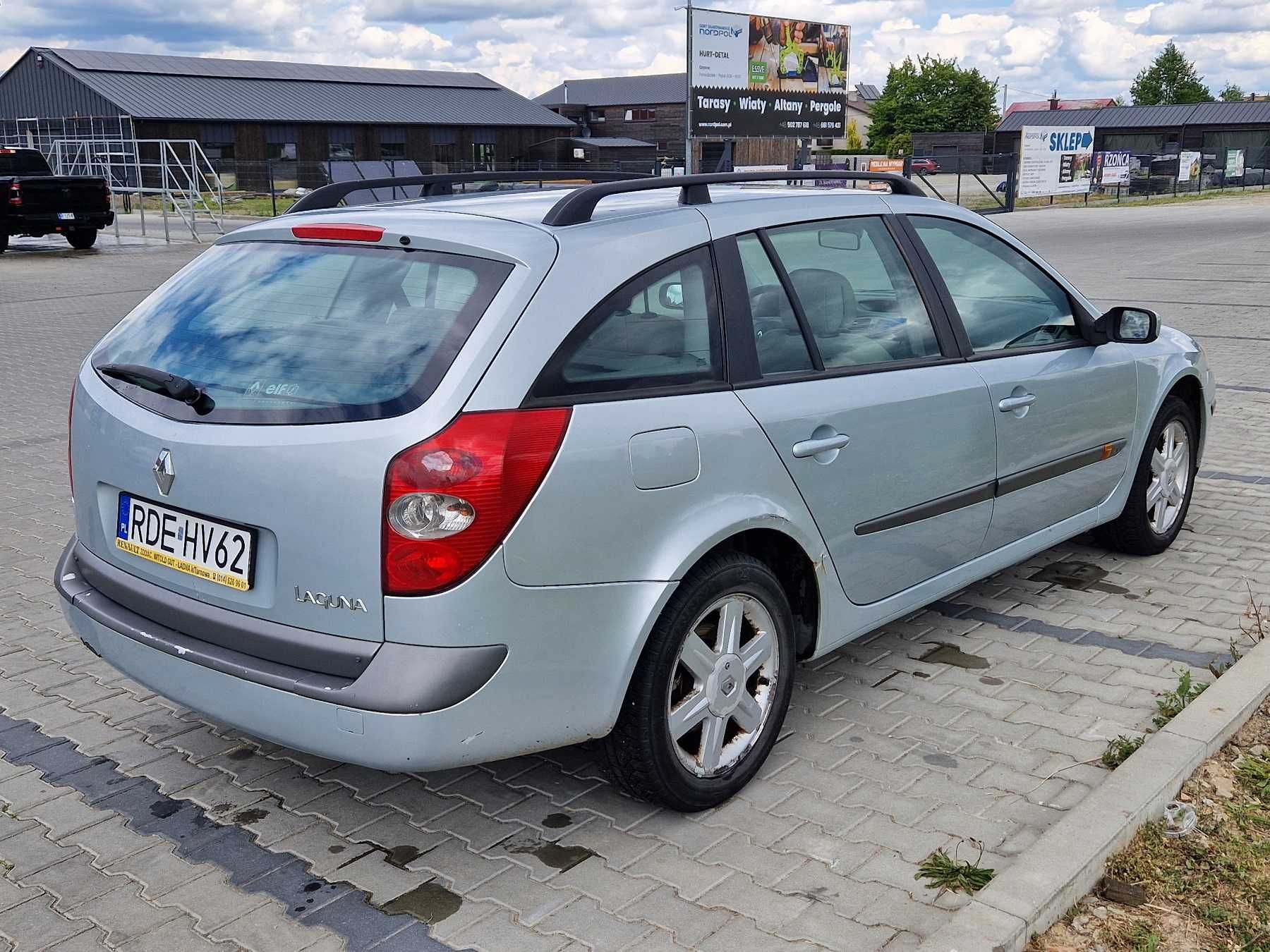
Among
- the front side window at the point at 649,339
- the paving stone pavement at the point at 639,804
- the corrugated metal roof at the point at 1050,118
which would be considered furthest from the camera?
the corrugated metal roof at the point at 1050,118

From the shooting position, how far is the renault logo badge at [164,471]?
312cm

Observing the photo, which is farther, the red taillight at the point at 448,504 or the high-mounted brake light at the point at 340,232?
the high-mounted brake light at the point at 340,232

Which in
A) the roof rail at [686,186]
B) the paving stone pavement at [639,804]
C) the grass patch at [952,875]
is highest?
the roof rail at [686,186]

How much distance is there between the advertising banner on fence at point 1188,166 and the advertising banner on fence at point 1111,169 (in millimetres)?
3430

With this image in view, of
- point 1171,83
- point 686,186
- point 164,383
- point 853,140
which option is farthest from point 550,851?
point 1171,83

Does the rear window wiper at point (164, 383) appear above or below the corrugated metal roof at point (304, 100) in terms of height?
below

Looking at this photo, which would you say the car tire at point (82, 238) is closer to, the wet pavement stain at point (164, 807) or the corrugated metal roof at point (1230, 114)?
the wet pavement stain at point (164, 807)

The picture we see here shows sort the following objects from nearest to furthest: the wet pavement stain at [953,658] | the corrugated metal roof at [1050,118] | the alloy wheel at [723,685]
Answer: the alloy wheel at [723,685]
the wet pavement stain at [953,658]
the corrugated metal roof at [1050,118]

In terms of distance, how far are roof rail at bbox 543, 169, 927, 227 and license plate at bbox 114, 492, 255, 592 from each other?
109 centimetres

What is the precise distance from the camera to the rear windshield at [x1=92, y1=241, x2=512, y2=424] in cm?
295

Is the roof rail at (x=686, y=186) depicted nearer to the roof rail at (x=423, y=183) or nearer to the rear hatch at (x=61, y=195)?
the roof rail at (x=423, y=183)

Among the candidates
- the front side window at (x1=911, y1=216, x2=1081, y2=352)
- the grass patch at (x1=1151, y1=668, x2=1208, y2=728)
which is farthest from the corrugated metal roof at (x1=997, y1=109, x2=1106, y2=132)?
the grass patch at (x1=1151, y1=668, x2=1208, y2=728)

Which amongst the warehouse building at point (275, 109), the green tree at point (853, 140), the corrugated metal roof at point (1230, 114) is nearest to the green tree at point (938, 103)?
Result: the green tree at point (853, 140)

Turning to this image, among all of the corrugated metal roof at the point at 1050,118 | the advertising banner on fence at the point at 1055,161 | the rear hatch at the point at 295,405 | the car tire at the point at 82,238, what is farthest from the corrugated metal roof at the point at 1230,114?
the rear hatch at the point at 295,405
